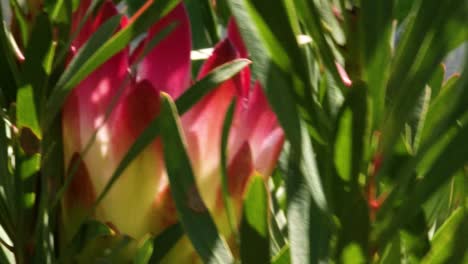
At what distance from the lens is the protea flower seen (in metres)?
0.28

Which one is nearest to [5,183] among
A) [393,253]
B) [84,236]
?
[84,236]

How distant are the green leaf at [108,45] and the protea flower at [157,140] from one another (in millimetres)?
11

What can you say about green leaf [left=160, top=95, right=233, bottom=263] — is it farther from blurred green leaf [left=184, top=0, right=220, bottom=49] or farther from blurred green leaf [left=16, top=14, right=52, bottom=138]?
blurred green leaf [left=184, top=0, right=220, bottom=49]

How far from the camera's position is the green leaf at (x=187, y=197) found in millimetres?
243

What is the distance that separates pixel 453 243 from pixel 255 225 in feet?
0.20

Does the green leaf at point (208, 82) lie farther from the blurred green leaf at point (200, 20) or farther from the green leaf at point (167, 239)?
the blurred green leaf at point (200, 20)

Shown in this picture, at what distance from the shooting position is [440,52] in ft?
0.79

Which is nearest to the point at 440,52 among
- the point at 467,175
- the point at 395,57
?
the point at 395,57

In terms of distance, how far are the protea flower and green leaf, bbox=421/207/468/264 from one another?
0.06 meters

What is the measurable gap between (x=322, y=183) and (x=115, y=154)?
81mm

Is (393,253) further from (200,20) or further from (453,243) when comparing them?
(200,20)

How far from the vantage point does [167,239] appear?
0.28 metres

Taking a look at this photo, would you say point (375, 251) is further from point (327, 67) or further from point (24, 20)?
point (24, 20)

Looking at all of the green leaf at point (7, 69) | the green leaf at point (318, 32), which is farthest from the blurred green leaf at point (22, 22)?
the green leaf at point (318, 32)
